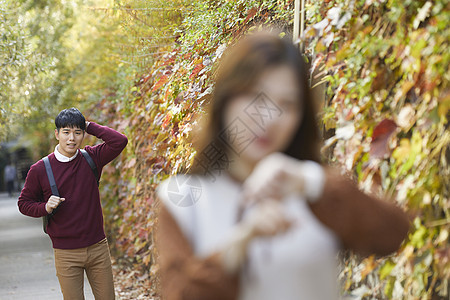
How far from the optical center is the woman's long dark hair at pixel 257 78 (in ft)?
4.64

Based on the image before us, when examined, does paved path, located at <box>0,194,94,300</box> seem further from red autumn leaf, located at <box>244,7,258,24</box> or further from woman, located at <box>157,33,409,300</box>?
woman, located at <box>157,33,409,300</box>

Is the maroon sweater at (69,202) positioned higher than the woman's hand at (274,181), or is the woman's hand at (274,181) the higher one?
the woman's hand at (274,181)

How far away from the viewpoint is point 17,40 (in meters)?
10.9

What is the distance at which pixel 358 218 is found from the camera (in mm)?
1407

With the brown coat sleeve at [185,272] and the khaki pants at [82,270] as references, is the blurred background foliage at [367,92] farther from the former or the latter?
the brown coat sleeve at [185,272]

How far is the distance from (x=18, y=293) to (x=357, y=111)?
6339mm

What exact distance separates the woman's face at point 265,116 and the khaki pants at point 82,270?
10.9 ft

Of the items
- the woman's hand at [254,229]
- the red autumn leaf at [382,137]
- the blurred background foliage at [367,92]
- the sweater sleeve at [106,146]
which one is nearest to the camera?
the woman's hand at [254,229]

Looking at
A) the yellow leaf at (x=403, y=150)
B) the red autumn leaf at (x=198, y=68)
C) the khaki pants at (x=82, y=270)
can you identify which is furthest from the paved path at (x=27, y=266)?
the yellow leaf at (x=403, y=150)

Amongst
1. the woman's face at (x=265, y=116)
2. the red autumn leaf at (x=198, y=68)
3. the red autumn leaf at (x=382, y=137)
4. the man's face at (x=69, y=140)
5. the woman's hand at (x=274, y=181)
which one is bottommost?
the man's face at (x=69, y=140)

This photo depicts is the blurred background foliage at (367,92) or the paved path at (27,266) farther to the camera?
the paved path at (27,266)

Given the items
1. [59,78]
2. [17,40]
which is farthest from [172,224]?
[59,78]

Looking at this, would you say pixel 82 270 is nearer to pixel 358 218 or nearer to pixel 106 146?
pixel 106 146

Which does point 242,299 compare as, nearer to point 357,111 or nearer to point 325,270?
point 325,270
